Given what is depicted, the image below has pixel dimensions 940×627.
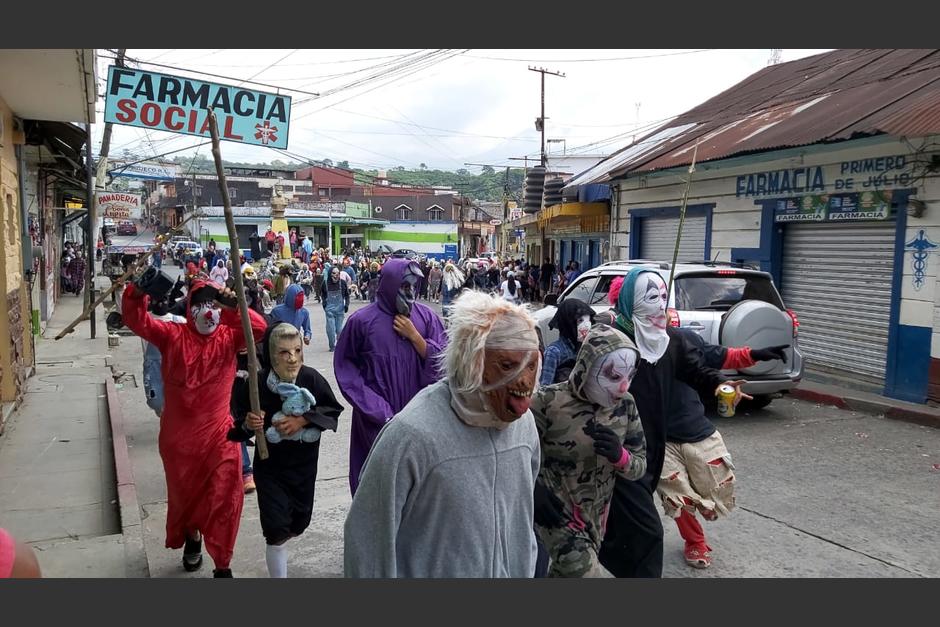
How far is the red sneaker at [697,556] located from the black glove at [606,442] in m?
2.01

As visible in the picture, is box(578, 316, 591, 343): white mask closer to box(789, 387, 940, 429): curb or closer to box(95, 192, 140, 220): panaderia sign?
box(789, 387, 940, 429): curb

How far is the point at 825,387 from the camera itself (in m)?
10.6

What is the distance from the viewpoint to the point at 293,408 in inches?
158

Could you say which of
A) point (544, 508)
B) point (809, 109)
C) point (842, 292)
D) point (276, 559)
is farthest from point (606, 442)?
point (809, 109)

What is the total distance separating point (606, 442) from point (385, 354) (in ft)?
5.07

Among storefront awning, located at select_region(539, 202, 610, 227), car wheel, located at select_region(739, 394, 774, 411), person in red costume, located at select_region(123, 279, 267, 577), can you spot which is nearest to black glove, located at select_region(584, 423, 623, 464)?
person in red costume, located at select_region(123, 279, 267, 577)

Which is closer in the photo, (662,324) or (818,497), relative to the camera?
(662,324)

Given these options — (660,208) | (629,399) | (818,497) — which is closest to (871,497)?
(818,497)

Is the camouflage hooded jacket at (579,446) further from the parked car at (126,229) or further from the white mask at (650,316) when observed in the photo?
the parked car at (126,229)

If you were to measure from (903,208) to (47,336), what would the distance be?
15.6 metres

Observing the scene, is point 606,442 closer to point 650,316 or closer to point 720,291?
point 650,316

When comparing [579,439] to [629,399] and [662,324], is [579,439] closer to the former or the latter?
[629,399]

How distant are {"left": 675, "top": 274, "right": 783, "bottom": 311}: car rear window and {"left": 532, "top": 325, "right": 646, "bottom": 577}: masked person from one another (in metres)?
5.61

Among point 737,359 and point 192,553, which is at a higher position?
point 737,359
